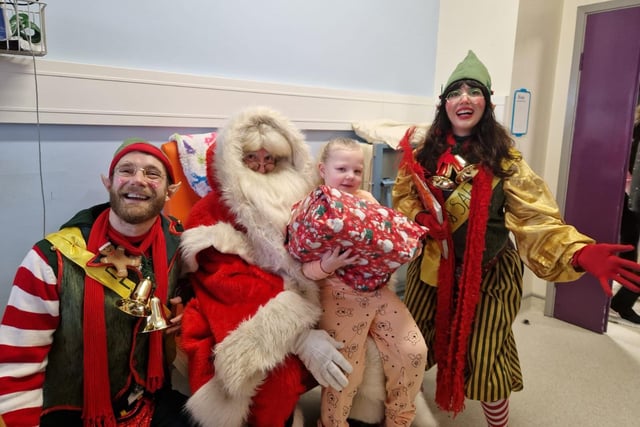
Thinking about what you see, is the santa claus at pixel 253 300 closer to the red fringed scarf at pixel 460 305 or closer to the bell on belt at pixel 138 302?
the bell on belt at pixel 138 302

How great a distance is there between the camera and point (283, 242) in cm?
138

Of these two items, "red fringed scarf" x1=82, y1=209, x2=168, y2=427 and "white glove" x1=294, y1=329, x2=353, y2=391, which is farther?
"white glove" x1=294, y1=329, x2=353, y2=391

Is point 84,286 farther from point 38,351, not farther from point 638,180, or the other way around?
point 638,180

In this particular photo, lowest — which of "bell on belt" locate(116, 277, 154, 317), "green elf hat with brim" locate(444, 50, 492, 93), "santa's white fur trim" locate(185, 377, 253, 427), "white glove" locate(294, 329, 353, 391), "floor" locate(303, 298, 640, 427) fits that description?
"floor" locate(303, 298, 640, 427)

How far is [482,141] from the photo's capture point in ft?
5.10

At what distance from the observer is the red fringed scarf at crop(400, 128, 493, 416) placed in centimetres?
149

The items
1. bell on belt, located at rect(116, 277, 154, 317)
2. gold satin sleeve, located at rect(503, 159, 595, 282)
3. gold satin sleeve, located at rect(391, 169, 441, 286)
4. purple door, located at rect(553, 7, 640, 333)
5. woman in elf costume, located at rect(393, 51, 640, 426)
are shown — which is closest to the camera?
bell on belt, located at rect(116, 277, 154, 317)

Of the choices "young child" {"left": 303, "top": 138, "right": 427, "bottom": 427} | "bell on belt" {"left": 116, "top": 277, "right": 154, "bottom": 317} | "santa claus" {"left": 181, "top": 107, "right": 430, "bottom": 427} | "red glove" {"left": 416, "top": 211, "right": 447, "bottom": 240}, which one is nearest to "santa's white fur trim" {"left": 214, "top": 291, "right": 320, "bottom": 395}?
"santa claus" {"left": 181, "top": 107, "right": 430, "bottom": 427}

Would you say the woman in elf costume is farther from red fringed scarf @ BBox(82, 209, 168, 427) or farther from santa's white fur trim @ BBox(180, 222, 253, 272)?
red fringed scarf @ BBox(82, 209, 168, 427)

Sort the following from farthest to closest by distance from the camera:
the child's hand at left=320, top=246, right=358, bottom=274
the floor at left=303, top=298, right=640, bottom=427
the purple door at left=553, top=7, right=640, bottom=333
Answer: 1. the purple door at left=553, top=7, right=640, bottom=333
2. the floor at left=303, top=298, right=640, bottom=427
3. the child's hand at left=320, top=246, right=358, bottom=274

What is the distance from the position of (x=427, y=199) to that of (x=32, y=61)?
1.46 meters

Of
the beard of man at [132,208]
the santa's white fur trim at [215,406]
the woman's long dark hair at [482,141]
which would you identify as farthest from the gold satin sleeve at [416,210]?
the beard of man at [132,208]

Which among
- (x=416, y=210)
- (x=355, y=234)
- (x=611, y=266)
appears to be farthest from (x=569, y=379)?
(x=355, y=234)

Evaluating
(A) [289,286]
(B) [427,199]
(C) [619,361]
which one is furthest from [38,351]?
(C) [619,361]
